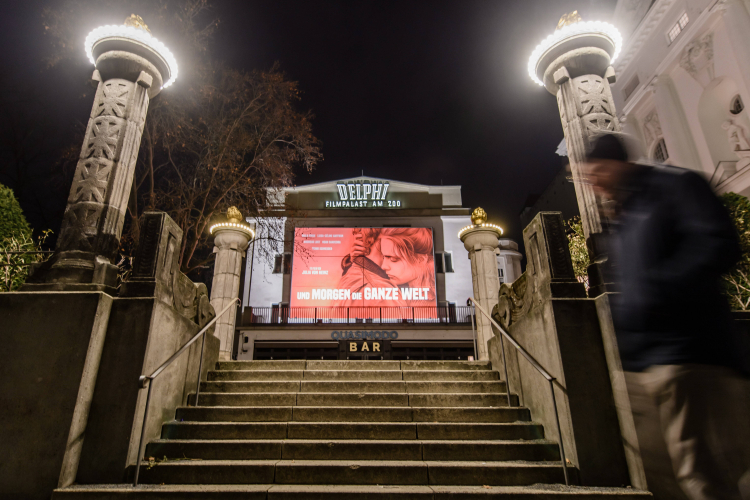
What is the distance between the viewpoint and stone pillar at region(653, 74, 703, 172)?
1958cm

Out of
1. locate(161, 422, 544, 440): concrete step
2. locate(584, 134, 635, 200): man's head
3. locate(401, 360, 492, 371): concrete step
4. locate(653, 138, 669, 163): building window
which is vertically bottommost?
locate(161, 422, 544, 440): concrete step

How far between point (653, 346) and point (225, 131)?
1410 centimetres

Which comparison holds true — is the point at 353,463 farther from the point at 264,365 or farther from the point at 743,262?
the point at 743,262

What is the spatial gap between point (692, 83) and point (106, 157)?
81.0 feet

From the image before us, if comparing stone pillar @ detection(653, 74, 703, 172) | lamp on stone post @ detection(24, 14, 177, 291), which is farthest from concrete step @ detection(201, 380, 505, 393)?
stone pillar @ detection(653, 74, 703, 172)

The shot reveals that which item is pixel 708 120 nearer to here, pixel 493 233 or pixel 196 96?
pixel 493 233

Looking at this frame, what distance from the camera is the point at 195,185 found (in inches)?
547

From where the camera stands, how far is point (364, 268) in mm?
26625

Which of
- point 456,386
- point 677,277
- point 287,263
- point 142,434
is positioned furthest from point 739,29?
point 287,263

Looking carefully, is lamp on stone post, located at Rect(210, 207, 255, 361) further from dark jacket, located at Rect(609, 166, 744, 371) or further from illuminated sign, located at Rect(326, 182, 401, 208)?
illuminated sign, located at Rect(326, 182, 401, 208)

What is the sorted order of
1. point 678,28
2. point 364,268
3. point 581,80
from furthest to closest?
point 364,268
point 678,28
point 581,80

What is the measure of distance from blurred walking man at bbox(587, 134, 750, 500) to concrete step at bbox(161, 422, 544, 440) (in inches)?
126

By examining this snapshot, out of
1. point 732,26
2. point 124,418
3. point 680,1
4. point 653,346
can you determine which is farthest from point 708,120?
point 124,418

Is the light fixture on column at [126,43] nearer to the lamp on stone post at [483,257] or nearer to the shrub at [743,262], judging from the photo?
the lamp on stone post at [483,257]
